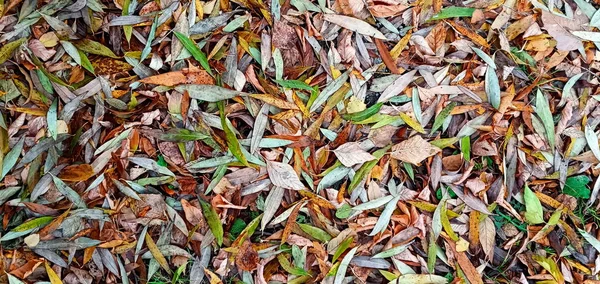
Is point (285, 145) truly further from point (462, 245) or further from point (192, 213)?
point (462, 245)

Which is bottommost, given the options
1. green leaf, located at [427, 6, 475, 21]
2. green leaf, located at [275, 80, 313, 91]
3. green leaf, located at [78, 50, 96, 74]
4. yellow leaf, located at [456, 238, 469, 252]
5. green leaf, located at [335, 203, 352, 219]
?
yellow leaf, located at [456, 238, 469, 252]

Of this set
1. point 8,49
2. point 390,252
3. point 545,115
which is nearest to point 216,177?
point 390,252

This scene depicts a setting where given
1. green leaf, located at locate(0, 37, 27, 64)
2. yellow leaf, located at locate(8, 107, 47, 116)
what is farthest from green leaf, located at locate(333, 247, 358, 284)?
green leaf, located at locate(0, 37, 27, 64)

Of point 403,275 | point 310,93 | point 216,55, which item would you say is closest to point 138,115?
point 216,55

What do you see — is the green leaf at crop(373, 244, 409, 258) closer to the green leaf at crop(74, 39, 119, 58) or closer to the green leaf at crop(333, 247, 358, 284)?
the green leaf at crop(333, 247, 358, 284)

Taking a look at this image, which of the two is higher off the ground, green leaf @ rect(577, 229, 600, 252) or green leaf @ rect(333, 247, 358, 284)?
green leaf @ rect(333, 247, 358, 284)

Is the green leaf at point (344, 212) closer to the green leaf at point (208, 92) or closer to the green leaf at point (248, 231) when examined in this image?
the green leaf at point (248, 231)

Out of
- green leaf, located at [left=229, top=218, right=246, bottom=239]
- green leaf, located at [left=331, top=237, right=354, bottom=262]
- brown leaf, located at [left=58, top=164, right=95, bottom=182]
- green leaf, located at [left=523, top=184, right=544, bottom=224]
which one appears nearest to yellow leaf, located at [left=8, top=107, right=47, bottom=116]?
brown leaf, located at [left=58, top=164, right=95, bottom=182]

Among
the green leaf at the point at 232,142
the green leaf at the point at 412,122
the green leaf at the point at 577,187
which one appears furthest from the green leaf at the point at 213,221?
the green leaf at the point at 577,187

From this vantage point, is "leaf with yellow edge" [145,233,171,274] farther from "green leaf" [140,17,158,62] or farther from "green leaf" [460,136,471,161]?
"green leaf" [460,136,471,161]
